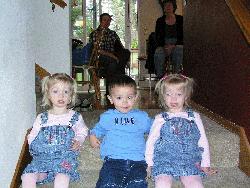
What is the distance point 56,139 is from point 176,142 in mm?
689

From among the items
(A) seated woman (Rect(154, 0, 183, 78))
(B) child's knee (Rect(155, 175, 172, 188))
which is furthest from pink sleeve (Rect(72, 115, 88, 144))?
(A) seated woman (Rect(154, 0, 183, 78))

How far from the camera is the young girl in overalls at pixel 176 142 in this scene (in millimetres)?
2121

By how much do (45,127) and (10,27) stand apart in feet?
2.02

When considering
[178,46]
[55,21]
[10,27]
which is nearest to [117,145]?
[10,27]

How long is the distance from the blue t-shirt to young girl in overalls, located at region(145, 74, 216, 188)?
70 mm

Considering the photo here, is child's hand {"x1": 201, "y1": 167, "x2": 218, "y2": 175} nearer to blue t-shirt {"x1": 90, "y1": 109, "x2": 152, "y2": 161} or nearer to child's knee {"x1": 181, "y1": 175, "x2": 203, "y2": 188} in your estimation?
child's knee {"x1": 181, "y1": 175, "x2": 203, "y2": 188}

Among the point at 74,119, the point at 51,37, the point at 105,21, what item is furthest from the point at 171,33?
the point at 74,119

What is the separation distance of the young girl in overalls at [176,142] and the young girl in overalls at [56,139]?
0.44m

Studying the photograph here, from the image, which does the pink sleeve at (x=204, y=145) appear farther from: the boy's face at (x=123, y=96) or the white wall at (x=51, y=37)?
the white wall at (x=51, y=37)

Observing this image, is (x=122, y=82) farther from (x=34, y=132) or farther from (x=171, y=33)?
(x=171, y=33)

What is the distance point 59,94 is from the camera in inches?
90.0

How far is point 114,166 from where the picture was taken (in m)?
2.16

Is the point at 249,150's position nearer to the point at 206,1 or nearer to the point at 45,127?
the point at 45,127

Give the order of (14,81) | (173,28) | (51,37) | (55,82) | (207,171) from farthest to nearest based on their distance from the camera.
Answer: (173,28), (51,37), (55,82), (207,171), (14,81)
